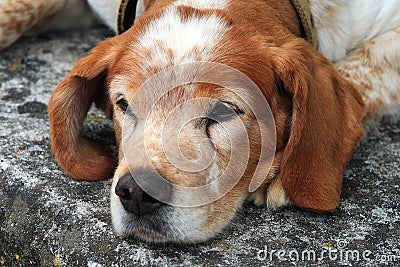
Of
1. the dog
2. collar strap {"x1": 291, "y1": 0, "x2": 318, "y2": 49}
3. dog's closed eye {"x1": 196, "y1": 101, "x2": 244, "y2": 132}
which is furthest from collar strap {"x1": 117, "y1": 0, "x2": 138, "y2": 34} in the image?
dog's closed eye {"x1": 196, "y1": 101, "x2": 244, "y2": 132}

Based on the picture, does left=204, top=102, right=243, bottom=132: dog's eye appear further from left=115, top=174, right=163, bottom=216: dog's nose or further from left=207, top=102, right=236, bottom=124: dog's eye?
left=115, top=174, right=163, bottom=216: dog's nose

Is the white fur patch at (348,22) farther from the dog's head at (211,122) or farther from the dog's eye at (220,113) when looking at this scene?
the dog's eye at (220,113)

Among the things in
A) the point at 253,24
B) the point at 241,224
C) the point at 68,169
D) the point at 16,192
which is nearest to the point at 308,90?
the point at 253,24

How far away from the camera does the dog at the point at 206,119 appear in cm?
278

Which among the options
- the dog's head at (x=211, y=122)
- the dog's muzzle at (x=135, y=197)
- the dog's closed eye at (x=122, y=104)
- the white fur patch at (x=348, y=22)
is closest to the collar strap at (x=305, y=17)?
the white fur patch at (x=348, y=22)

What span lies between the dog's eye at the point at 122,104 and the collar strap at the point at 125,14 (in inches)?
36.1

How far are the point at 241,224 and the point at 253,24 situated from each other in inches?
38.2

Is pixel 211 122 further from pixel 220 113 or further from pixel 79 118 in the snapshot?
pixel 79 118

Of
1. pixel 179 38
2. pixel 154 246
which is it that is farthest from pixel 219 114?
pixel 154 246

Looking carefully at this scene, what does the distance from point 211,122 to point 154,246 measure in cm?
59

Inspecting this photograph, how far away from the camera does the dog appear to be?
2775 millimetres

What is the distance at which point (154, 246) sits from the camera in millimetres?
2781

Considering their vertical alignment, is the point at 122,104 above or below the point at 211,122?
below

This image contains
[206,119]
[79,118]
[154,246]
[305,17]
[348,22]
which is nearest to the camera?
[154,246]
